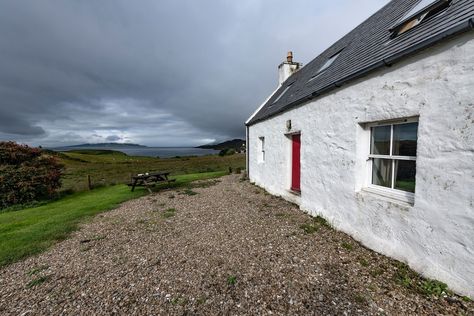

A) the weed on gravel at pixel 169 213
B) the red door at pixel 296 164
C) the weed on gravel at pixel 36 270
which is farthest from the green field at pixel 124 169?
the red door at pixel 296 164

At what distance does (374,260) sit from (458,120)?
245 centimetres

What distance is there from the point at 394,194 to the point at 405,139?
975mm

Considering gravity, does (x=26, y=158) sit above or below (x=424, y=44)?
below

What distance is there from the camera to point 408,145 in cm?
354

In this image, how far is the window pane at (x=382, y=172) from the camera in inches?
155

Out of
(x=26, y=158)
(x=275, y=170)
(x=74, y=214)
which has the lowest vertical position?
(x=74, y=214)

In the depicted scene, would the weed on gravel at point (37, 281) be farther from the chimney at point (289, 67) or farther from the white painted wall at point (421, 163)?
the chimney at point (289, 67)

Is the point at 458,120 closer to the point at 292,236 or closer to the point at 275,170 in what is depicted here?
the point at 292,236

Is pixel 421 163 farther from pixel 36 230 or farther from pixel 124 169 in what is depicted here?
pixel 124 169

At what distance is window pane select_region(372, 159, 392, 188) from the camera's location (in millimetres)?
3938

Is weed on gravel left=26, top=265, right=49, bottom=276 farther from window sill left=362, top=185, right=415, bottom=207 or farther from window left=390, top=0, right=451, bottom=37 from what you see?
window left=390, top=0, right=451, bottom=37

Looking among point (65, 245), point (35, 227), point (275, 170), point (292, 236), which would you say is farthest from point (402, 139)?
point (35, 227)

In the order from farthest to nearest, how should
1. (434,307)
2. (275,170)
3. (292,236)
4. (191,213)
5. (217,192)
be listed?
1. (217,192)
2. (275,170)
3. (191,213)
4. (292,236)
5. (434,307)

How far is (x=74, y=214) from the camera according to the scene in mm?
7270
